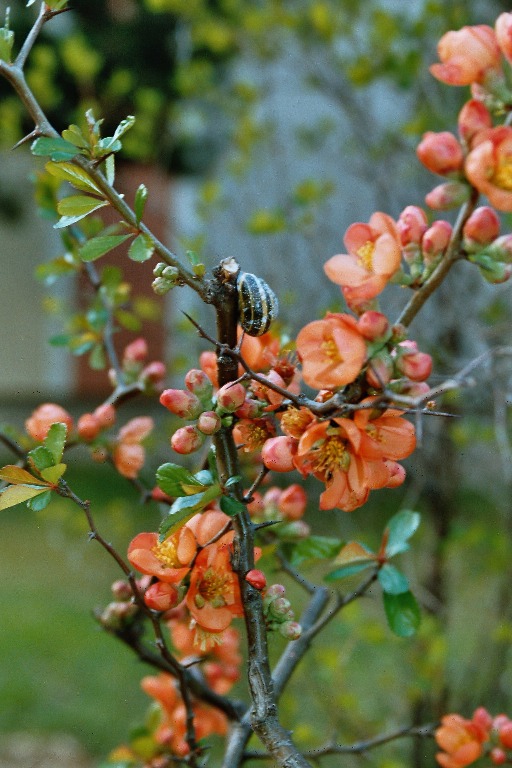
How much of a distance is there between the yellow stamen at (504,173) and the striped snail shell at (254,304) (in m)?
0.16

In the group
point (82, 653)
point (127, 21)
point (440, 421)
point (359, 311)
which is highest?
point (359, 311)

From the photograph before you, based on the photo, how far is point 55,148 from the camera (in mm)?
522

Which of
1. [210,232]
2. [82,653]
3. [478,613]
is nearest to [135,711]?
[82,653]

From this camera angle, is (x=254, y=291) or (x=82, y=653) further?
(x=82, y=653)

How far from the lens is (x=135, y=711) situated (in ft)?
7.70

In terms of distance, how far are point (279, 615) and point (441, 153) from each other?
302 millimetres

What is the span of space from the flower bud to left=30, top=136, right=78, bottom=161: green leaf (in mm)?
212

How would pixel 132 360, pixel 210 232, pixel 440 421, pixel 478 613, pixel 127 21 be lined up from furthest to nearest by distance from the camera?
pixel 127 21 < pixel 210 232 < pixel 478 613 < pixel 440 421 < pixel 132 360

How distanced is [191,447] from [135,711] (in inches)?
79.4

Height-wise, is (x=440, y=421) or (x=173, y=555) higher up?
(x=173, y=555)

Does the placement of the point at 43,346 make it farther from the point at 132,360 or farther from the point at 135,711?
the point at 132,360

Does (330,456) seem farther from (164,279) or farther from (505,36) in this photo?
(505,36)

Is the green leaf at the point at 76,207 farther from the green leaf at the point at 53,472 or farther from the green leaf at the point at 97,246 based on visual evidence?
the green leaf at the point at 53,472

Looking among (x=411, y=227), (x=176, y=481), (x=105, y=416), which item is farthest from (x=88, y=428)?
(x=411, y=227)
